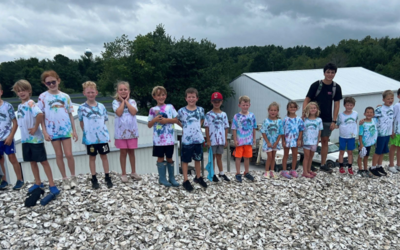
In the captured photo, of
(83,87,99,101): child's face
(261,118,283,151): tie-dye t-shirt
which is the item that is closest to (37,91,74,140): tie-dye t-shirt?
(83,87,99,101): child's face

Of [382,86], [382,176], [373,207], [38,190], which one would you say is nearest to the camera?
[38,190]

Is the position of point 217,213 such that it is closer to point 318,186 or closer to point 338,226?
point 338,226

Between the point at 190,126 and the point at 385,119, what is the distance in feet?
21.4

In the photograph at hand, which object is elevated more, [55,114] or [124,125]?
[55,114]

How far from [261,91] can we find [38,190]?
2343 centimetres

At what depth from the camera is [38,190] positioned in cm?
576

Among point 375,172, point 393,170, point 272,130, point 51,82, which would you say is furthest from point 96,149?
point 393,170

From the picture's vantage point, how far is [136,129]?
20.8 ft

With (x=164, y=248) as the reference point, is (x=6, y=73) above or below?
above

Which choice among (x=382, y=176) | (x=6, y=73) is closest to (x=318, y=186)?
(x=382, y=176)

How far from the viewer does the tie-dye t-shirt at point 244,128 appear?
7.21 m

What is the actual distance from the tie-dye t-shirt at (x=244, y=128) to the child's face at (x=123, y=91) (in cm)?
297

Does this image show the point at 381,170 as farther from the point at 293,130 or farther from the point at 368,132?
the point at 293,130

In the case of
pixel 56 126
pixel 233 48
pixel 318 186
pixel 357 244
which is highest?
pixel 233 48
